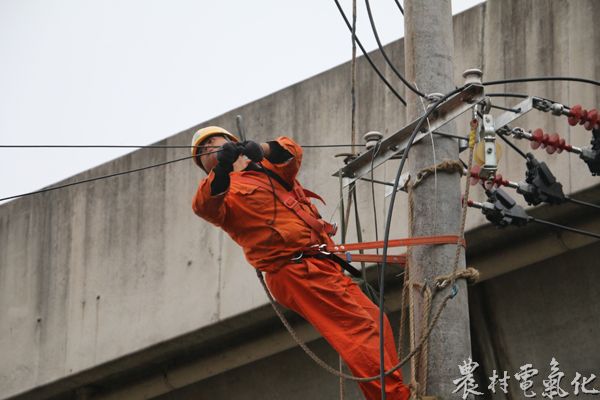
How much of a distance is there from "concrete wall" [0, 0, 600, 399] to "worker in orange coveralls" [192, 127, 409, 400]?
8.29 feet

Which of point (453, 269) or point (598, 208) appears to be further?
point (598, 208)

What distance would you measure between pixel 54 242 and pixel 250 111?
2515 mm

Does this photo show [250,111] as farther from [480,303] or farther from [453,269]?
[453,269]

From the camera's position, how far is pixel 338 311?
7781 millimetres

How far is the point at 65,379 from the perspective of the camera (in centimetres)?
1295

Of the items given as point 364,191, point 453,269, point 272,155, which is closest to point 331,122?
point 364,191

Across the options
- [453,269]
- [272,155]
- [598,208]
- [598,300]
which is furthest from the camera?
[598,300]

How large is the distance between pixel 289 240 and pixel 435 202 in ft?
3.37

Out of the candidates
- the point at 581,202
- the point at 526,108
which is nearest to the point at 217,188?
the point at 526,108

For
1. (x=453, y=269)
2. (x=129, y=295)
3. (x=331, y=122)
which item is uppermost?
(x=331, y=122)

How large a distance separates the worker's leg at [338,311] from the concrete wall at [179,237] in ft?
8.55

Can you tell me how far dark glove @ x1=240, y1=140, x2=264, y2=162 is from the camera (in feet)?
24.7

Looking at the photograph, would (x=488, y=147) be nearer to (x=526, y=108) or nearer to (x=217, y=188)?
(x=526, y=108)

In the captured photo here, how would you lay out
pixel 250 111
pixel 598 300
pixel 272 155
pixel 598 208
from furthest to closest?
1. pixel 250 111
2. pixel 598 300
3. pixel 598 208
4. pixel 272 155
